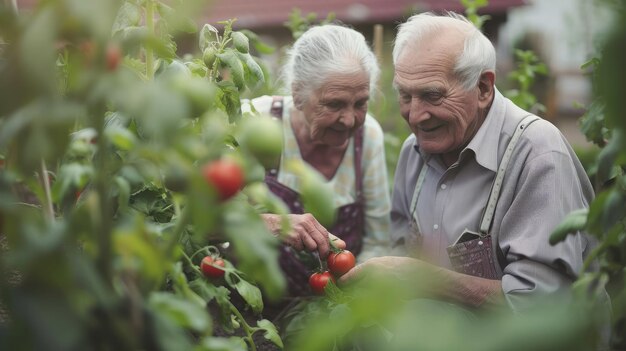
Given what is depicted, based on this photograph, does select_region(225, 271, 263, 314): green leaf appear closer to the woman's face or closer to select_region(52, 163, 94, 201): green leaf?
select_region(52, 163, 94, 201): green leaf

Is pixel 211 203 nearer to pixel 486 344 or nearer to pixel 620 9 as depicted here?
pixel 486 344

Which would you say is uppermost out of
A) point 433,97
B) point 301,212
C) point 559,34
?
point 433,97

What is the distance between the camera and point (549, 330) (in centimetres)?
54

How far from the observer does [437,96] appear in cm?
226

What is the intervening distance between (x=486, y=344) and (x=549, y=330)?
66mm

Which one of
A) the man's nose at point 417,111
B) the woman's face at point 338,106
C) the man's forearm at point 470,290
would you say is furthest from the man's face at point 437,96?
the man's forearm at point 470,290

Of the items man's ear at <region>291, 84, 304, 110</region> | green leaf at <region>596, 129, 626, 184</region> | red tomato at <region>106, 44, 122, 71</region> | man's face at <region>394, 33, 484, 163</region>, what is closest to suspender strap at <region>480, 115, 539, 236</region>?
man's face at <region>394, 33, 484, 163</region>

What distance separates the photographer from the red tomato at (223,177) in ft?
2.50

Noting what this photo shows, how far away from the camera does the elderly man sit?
6.52 ft

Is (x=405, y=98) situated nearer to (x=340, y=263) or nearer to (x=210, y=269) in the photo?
(x=340, y=263)

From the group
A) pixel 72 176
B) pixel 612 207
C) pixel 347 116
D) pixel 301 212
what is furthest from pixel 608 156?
pixel 301 212

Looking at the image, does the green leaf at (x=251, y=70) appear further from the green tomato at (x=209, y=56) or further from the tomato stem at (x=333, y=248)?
the tomato stem at (x=333, y=248)

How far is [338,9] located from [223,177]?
8.65m

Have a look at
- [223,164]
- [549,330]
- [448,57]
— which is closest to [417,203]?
[448,57]
